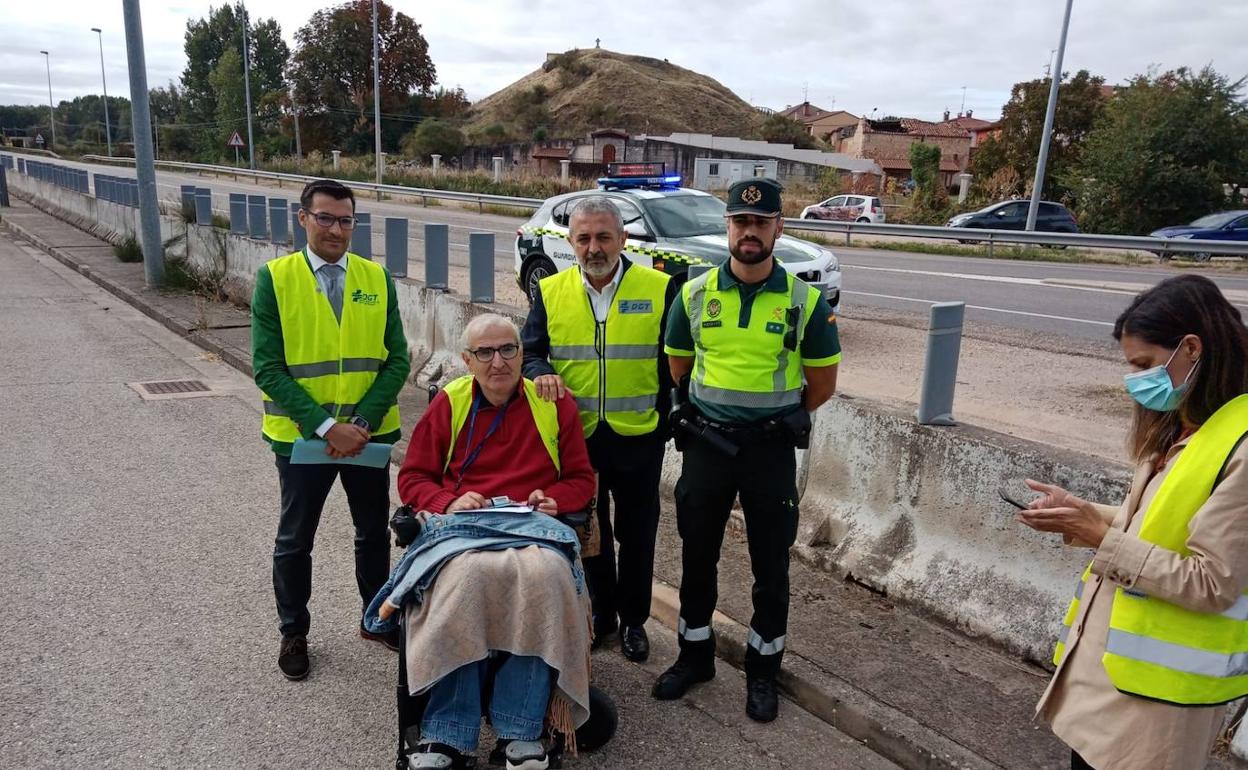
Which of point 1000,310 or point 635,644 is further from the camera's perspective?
point 1000,310

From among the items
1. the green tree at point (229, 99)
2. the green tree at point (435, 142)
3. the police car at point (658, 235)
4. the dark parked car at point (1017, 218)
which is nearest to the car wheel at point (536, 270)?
the police car at point (658, 235)

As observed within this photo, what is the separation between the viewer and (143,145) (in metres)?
12.2

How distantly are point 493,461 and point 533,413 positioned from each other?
Result: 241mm

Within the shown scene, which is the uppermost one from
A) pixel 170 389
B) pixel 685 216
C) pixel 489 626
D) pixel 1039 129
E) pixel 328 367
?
pixel 1039 129

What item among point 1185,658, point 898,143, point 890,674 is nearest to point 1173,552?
point 1185,658

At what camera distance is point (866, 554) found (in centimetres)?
419

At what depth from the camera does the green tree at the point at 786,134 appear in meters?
73.2

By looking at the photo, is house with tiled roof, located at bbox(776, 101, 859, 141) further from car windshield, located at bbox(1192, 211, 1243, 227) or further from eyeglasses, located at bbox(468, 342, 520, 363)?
eyeglasses, located at bbox(468, 342, 520, 363)

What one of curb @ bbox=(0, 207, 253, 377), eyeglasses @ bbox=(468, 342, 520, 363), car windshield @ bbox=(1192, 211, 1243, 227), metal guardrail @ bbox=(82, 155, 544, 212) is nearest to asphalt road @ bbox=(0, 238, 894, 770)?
eyeglasses @ bbox=(468, 342, 520, 363)

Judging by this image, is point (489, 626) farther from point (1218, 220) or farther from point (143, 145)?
point (1218, 220)

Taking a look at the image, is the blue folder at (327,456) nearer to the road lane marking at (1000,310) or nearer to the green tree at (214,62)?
the road lane marking at (1000,310)

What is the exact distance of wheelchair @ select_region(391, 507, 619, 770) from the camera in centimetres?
292

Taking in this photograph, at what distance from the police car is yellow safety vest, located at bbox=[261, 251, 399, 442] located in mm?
5097

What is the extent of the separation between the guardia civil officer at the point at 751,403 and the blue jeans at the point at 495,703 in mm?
719
